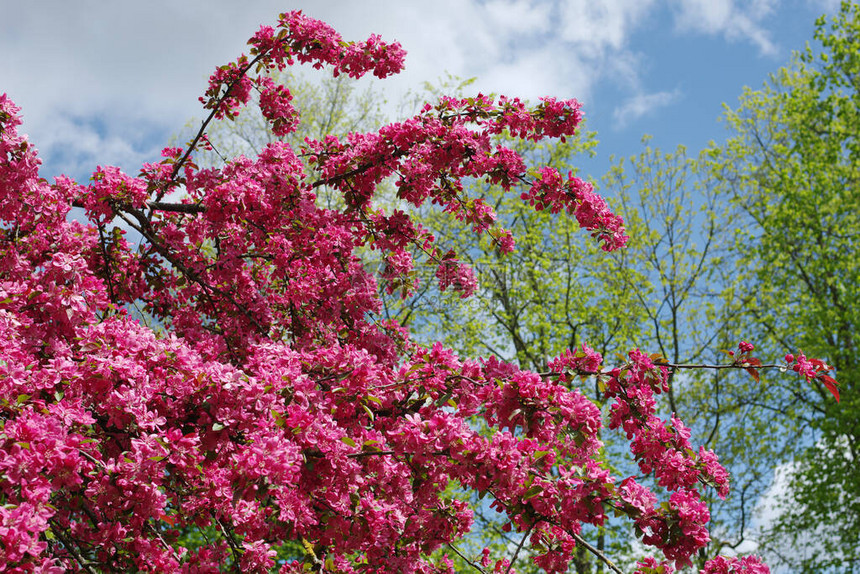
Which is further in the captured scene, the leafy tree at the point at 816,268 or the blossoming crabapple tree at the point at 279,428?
the leafy tree at the point at 816,268

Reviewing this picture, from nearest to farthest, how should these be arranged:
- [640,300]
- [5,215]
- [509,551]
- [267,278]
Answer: [5,215]
[267,278]
[509,551]
[640,300]

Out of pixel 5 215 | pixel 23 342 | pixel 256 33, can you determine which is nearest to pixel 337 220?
pixel 256 33

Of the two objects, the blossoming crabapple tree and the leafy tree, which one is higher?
the leafy tree

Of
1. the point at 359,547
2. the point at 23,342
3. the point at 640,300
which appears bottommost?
the point at 23,342

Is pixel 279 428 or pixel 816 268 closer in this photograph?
pixel 279 428

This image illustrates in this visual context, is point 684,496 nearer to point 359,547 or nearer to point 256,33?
point 359,547

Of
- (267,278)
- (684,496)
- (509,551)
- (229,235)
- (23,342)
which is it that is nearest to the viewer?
(684,496)

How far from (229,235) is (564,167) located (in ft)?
45.2

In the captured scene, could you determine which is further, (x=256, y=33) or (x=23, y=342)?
Result: (x=256, y=33)

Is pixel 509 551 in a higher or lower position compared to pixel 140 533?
higher

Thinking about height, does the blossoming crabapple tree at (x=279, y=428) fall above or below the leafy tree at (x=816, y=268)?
below

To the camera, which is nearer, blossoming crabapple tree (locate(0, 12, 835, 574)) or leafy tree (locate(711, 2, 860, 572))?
blossoming crabapple tree (locate(0, 12, 835, 574))

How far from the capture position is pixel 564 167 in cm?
1891

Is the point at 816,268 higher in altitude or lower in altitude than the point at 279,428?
higher
